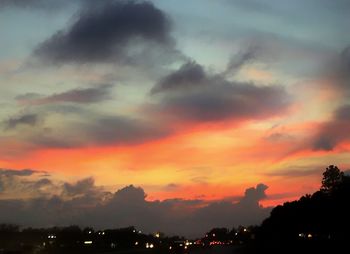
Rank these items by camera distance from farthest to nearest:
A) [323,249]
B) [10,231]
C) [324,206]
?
[10,231] → [324,206] → [323,249]

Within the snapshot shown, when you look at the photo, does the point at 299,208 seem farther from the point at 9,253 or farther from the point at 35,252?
the point at 9,253

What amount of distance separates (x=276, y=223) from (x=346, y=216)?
3049 inches

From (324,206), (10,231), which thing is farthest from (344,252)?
(10,231)

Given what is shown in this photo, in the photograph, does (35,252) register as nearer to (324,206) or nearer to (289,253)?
(289,253)

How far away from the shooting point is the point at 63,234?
198m

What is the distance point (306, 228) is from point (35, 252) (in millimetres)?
71561

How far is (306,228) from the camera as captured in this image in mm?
126688

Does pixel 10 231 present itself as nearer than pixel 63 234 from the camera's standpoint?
Yes

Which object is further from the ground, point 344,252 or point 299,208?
point 299,208

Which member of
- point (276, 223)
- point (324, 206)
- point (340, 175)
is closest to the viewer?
point (324, 206)

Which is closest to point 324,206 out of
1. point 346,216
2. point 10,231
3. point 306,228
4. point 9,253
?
point 346,216

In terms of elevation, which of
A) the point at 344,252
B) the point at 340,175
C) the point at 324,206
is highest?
the point at 340,175

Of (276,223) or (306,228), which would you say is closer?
(306,228)

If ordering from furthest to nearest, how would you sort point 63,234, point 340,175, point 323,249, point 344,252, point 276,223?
point 63,234 → point 276,223 → point 340,175 → point 323,249 → point 344,252
